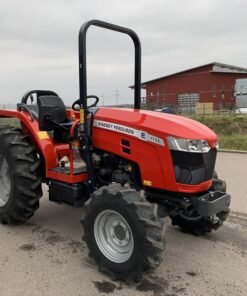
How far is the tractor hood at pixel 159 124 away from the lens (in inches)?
139

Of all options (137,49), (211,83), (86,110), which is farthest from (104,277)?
(211,83)

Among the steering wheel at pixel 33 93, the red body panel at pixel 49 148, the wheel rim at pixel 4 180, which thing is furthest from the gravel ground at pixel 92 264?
the steering wheel at pixel 33 93

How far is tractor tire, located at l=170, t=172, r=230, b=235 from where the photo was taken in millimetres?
4215

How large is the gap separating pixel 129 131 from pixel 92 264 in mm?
1384

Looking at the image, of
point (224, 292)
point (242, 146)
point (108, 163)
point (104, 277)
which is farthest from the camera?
point (242, 146)

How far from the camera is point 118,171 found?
406 cm

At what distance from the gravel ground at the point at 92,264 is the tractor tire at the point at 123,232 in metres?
0.17

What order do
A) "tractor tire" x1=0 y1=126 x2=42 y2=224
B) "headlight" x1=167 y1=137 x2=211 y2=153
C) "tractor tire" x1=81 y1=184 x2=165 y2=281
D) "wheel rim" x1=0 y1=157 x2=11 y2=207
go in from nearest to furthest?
1. "tractor tire" x1=81 y1=184 x2=165 y2=281
2. "headlight" x1=167 y1=137 x2=211 y2=153
3. "tractor tire" x1=0 y1=126 x2=42 y2=224
4. "wheel rim" x1=0 y1=157 x2=11 y2=207

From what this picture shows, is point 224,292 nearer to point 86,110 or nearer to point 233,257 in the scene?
point 233,257

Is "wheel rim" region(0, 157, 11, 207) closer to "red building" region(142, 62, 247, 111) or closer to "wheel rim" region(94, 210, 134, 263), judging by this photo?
"wheel rim" region(94, 210, 134, 263)

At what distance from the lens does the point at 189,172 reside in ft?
11.7

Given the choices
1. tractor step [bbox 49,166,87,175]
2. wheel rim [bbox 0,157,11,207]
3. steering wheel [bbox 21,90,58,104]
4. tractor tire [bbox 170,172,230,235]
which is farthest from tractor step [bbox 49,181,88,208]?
steering wheel [bbox 21,90,58,104]

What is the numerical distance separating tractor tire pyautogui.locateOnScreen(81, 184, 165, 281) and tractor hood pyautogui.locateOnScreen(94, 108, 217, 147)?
638 millimetres

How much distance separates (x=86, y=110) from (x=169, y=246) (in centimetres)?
177
